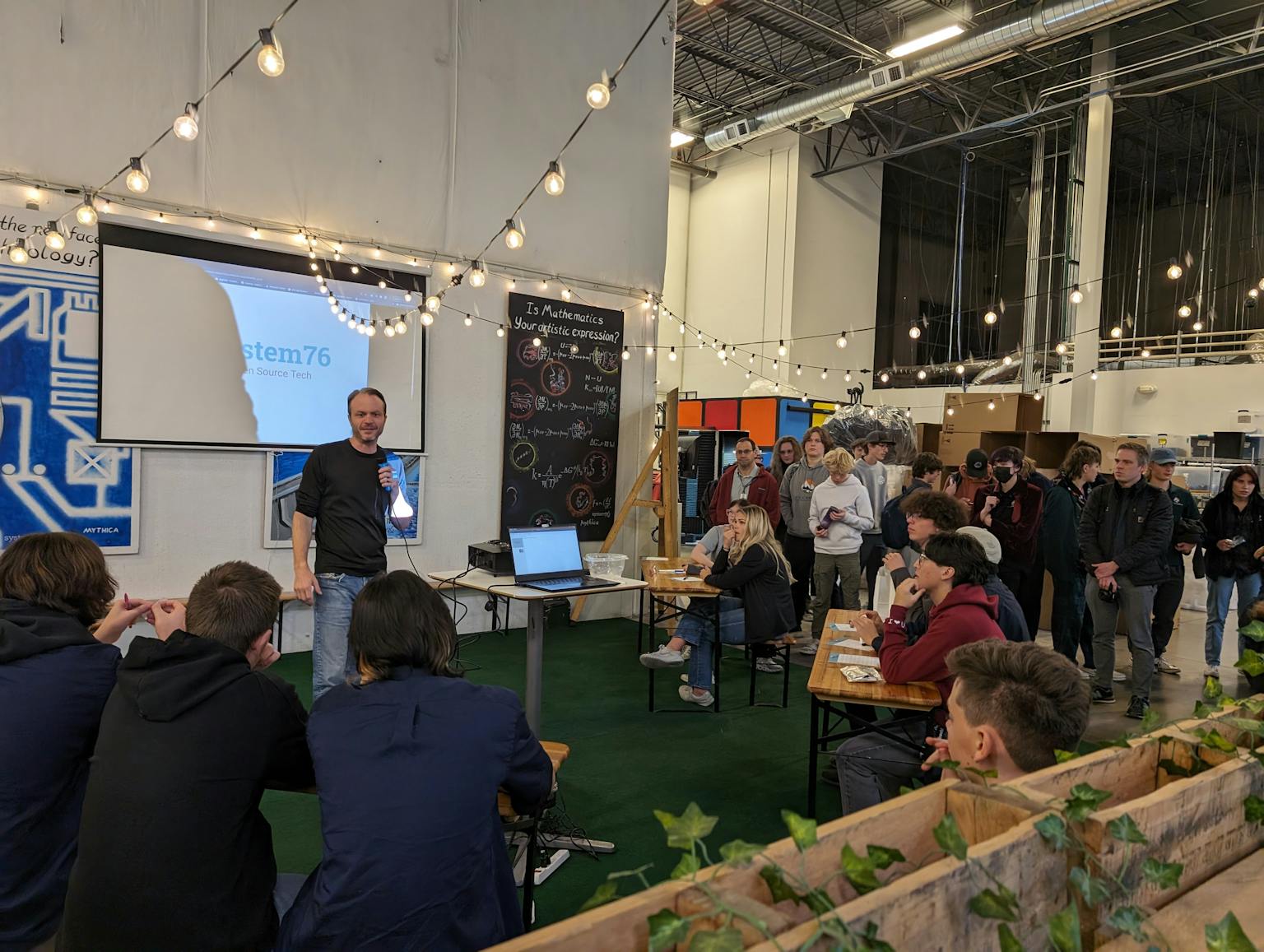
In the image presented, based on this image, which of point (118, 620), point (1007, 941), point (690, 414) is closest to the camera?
point (1007, 941)

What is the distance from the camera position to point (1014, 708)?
1610 mm

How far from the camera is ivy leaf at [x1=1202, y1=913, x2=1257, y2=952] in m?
0.84

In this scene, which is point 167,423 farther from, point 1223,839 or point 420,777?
point 1223,839

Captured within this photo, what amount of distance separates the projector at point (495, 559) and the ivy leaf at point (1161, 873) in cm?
332

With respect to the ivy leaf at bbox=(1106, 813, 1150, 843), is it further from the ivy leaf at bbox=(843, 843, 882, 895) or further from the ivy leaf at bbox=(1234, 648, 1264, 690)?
the ivy leaf at bbox=(1234, 648, 1264, 690)

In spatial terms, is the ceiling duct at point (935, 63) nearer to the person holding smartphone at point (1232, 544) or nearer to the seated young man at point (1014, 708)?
the person holding smartphone at point (1232, 544)

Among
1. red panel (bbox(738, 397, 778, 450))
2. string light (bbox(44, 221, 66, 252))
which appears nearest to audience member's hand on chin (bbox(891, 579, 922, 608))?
string light (bbox(44, 221, 66, 252))

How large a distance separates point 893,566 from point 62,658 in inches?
114

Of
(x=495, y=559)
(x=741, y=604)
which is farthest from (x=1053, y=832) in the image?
(x=741, y=604)

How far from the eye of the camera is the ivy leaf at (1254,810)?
1270 mm

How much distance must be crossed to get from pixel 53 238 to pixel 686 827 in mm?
4909

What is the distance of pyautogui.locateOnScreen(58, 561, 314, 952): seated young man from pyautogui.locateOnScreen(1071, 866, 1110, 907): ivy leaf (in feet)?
4.42

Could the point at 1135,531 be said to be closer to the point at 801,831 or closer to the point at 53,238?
the point at 801,831

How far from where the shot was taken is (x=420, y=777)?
1.43 metres
